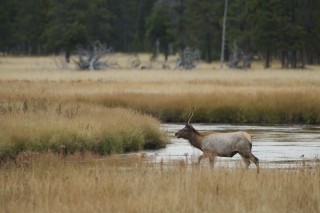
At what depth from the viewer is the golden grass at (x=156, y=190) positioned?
35.7 ft

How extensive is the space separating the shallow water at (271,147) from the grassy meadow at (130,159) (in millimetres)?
1097

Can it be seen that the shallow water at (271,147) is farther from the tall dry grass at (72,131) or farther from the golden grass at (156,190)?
the golden grass at (156,190)

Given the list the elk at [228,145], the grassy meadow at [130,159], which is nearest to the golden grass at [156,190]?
the grassy meadow at [130,159]

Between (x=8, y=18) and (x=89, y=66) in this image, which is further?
(x=8, y=18)

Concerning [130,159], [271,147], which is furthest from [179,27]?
[130,159]

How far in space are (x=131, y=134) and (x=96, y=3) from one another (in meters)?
76.3

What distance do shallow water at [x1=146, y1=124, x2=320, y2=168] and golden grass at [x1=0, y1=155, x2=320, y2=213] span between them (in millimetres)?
3272

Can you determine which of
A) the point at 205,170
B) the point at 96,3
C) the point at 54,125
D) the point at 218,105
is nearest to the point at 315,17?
the point at 96,3

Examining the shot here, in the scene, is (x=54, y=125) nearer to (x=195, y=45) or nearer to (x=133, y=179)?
(x=133, y=179)

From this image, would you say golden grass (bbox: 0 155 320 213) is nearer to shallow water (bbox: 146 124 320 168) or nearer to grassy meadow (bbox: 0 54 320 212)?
grassy meadow (bbox: 0 54 320 212)

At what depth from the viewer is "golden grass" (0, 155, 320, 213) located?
35.7 feet

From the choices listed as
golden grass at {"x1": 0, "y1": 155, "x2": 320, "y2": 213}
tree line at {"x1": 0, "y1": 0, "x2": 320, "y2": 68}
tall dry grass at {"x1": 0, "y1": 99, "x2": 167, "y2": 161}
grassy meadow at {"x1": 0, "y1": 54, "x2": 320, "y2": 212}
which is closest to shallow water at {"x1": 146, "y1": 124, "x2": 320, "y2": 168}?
tall dry grass at {"x1": 0, "y1": 99, "x2": 167, "y2": 161}

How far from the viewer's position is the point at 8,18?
377 feet

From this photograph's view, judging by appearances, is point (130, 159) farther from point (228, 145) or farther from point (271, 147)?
point (271, 147)
